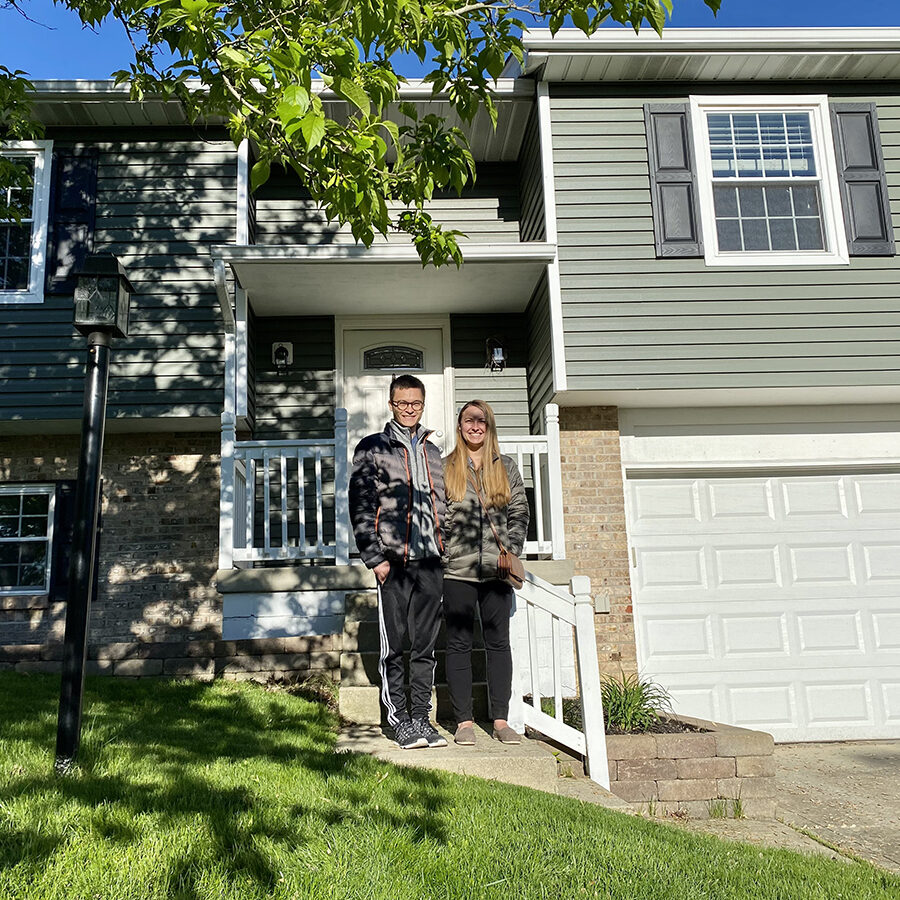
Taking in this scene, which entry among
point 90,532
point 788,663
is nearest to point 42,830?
point 90,532

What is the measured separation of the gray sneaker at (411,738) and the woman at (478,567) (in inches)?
9.3

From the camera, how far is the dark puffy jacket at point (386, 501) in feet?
14.2

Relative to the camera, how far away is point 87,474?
11.1ft

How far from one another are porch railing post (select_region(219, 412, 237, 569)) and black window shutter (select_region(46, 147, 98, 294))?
300 centimetres

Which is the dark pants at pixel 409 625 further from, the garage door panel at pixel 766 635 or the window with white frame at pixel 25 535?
the window with white frame at pixel 25 535

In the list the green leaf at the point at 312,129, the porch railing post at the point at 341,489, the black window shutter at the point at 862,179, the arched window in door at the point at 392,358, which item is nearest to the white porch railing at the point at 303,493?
the porch railing post at the point at 341,489

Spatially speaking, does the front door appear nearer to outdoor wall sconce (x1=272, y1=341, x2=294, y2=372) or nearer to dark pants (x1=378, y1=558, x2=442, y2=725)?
outdoor wall sconce (x1=272, y1=341, x2=294, y2=372)

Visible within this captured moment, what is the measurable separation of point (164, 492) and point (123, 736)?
460 centimetres

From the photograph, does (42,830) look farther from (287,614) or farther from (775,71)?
(775,71)

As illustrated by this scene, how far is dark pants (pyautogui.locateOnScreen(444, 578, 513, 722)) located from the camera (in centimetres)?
443

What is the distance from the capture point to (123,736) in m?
4.03

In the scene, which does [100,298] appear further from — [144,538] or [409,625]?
[144,538]

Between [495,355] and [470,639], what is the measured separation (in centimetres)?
444

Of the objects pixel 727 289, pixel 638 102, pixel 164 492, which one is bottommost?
pixel 164 492
